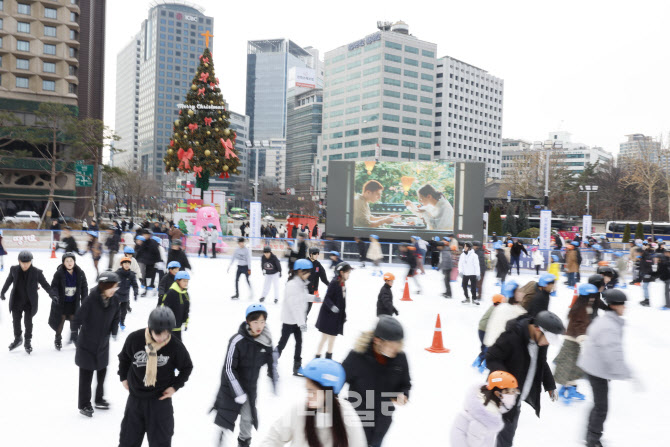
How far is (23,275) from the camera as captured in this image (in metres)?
6.29

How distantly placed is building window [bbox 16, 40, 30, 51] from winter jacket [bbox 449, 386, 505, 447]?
171ft

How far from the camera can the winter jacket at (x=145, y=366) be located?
321 centimetres

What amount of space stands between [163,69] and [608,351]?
519 feet

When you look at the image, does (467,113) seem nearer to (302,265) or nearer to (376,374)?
(302,265)

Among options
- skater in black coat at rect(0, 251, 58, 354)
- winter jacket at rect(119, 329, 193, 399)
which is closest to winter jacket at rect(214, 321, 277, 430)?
winter jacket at rect(119, 329, 193, 399)

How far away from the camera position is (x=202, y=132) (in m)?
24.8

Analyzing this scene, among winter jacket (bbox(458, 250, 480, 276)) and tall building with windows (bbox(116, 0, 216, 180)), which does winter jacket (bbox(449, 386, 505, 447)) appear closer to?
winter jacket (bbox(458, 250, 480, 276))

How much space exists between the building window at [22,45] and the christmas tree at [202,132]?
28302 millimetres

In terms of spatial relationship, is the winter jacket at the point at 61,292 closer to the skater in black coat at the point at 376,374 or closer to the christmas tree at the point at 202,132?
the skater in black coat at the point at 376,374

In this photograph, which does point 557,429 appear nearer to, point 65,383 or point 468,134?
point 65,383

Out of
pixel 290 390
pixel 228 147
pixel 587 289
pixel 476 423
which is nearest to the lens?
pixel 476 423

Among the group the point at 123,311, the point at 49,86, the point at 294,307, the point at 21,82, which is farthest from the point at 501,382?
the point at 21,82

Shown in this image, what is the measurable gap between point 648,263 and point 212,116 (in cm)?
2029

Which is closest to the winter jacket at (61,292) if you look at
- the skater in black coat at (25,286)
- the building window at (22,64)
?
the skater in black coat at (25,286)
